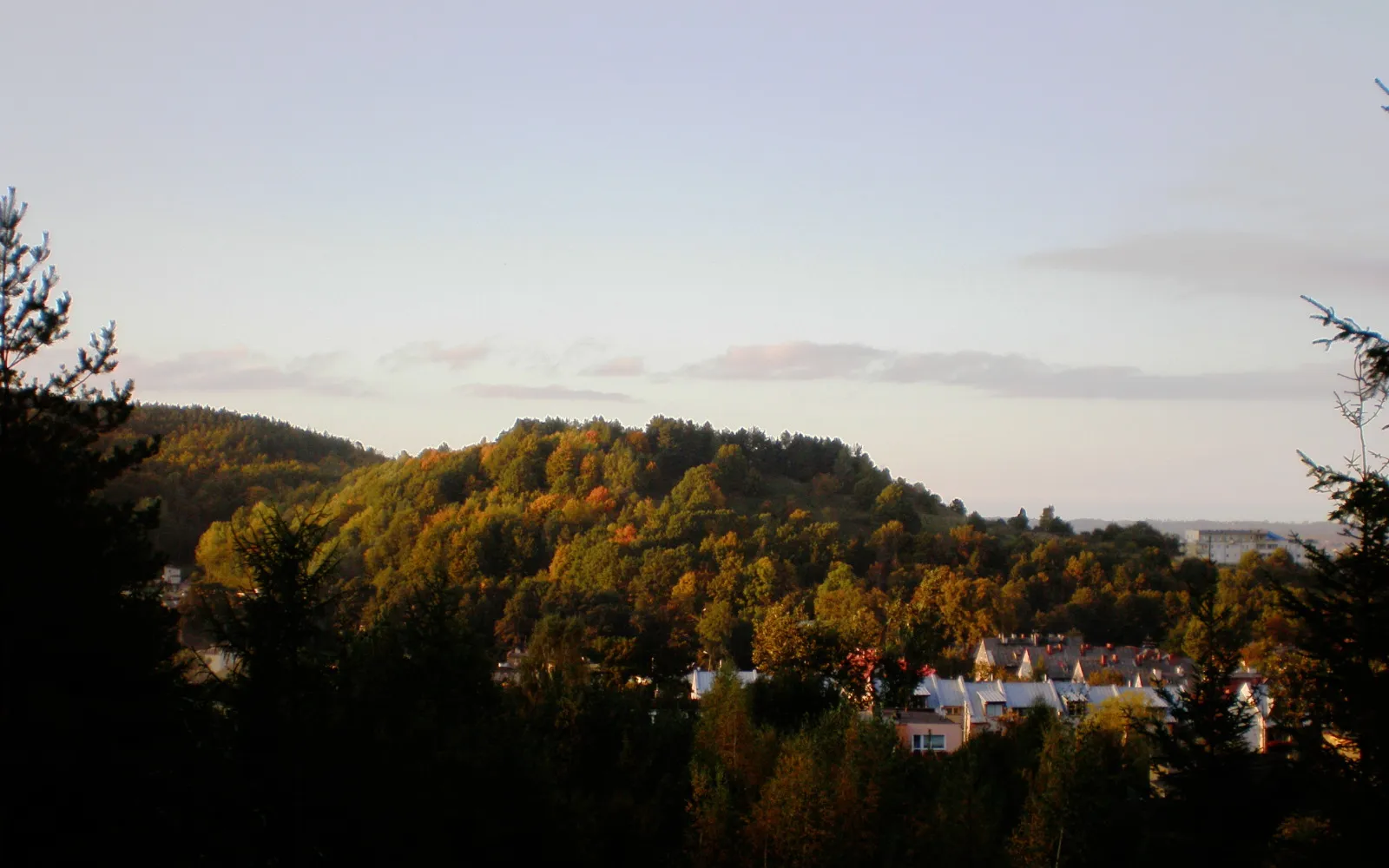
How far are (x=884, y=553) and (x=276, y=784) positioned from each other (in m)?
70.6

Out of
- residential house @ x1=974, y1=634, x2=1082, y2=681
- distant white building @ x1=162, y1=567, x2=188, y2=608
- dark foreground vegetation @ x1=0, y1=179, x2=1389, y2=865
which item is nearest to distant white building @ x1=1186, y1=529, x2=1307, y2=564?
residential house @ x1=974, y1=634, x2=1082, y2=681

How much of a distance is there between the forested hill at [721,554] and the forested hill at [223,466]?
12.7 feet

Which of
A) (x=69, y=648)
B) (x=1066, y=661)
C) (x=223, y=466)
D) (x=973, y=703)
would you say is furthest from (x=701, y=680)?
(x=223, y=466)

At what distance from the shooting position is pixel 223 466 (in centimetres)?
9306

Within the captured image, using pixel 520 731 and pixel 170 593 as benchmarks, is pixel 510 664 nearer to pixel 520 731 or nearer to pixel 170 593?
pixel 170 593

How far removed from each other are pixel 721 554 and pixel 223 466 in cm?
3986

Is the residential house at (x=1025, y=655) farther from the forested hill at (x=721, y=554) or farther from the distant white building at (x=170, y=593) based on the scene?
the distant white building at (x=170, y=593)

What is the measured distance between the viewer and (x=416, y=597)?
17.7 metres

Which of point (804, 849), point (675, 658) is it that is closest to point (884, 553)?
point (675, 658)

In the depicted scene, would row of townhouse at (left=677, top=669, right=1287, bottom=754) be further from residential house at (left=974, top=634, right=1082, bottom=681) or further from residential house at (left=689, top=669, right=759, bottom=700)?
→ residential house at (left=974, top=634, right=1082, bottom=681)

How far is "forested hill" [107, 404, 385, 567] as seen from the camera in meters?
80.6

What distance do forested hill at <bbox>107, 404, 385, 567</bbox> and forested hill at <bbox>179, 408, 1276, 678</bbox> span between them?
388 cm

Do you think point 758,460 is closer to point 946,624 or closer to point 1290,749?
point 946,624

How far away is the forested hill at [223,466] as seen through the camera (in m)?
80.6
